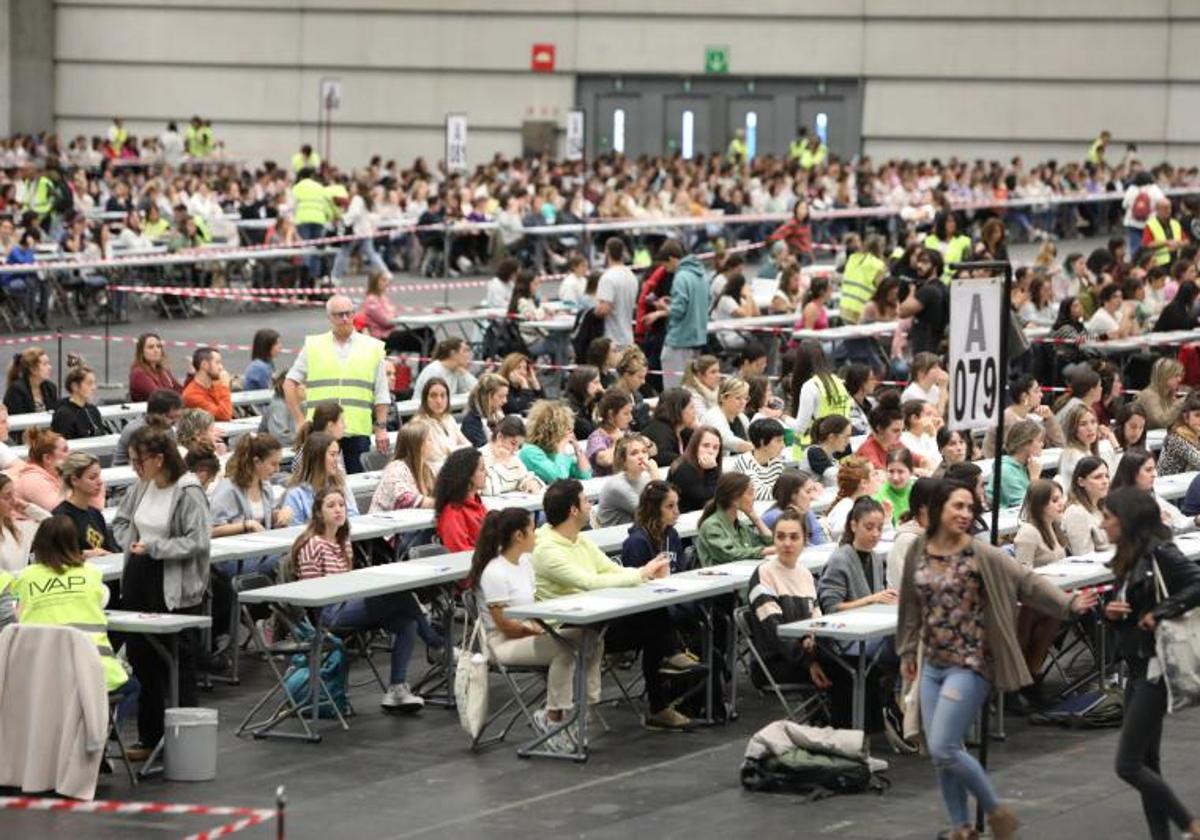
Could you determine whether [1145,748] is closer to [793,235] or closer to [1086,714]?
[1086,714]

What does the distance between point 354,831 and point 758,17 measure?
36.2m

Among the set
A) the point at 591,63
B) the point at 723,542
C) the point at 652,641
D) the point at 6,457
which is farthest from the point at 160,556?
the point at 591,63

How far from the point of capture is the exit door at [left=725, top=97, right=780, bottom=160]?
4519cm

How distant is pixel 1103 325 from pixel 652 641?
35.7ft

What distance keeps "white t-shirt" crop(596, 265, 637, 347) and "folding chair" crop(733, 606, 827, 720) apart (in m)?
9.26

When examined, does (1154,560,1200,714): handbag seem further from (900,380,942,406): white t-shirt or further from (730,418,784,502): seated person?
(900,380,942,406): white t-shirt

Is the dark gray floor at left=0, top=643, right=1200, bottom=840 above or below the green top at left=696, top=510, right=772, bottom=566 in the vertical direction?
below

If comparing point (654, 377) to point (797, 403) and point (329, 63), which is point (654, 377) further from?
point (329, 63)

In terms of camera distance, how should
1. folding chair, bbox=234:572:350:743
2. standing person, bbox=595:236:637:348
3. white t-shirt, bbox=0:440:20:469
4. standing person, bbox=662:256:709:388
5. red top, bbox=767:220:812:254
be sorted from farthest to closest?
red top, bbox=767:220:812:254, standing person, bbox=595:236:637:348, standing person, bbox=662:256:709:388, white t-shirt, bbox=0:440:20:469, folding chair, bbox=234:572:350:743

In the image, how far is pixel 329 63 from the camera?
46.2 m

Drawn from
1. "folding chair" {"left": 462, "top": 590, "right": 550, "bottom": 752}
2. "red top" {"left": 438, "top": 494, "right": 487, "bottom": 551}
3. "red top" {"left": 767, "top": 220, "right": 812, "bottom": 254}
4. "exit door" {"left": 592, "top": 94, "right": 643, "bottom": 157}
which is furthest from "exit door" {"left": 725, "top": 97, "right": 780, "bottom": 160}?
"folding chair" {"left": 462, "top": 590, "right": 550, "bottom": 752}

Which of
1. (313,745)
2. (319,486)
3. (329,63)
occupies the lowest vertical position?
(313,745)

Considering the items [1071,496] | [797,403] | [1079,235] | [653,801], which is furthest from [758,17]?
[653,801]

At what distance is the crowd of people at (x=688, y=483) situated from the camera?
351 inches
